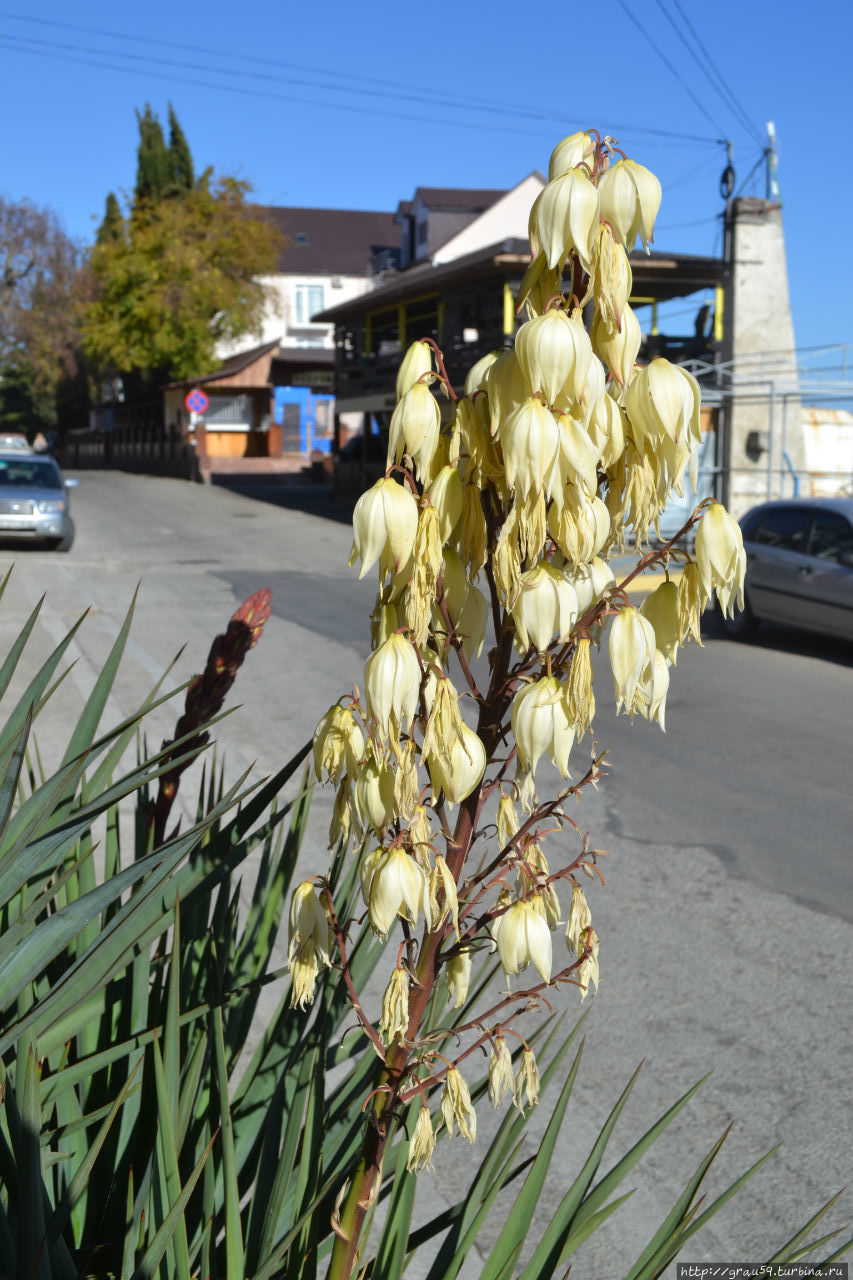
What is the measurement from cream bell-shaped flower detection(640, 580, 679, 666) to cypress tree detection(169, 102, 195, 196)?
5695cm

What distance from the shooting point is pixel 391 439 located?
4.46 feet

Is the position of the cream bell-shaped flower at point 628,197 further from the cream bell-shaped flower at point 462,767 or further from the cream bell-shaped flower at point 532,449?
the cream bell-shaped flower at point 462,767

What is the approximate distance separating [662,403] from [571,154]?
0.31 metres

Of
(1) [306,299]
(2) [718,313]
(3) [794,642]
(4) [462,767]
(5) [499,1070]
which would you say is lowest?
(3) [794,642]

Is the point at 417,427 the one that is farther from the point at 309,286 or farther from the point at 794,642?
the point at 309,286

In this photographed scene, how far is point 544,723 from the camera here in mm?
1345

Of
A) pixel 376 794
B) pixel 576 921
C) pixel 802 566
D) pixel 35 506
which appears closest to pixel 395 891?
pixel 376 794

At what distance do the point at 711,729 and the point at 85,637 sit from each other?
6.64m

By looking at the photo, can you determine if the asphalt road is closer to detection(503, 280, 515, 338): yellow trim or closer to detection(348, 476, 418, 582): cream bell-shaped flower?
detection(348, 476, 418, 582): cream bell-shaped flower

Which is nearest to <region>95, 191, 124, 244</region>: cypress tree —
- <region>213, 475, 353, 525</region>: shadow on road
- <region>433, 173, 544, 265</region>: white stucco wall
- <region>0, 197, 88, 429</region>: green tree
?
<region>0, 197, 88, 429</region>: green tree

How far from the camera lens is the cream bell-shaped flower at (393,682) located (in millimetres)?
1298

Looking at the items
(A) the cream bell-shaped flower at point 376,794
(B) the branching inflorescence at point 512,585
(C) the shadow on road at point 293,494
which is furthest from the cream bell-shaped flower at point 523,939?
(C) the shadow on road at point 293,494

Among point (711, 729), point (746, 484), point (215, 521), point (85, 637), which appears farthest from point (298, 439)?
point (711, 729)

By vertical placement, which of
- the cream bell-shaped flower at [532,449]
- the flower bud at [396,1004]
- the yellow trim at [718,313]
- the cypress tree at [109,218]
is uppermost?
the cypress tree at [109,218]
